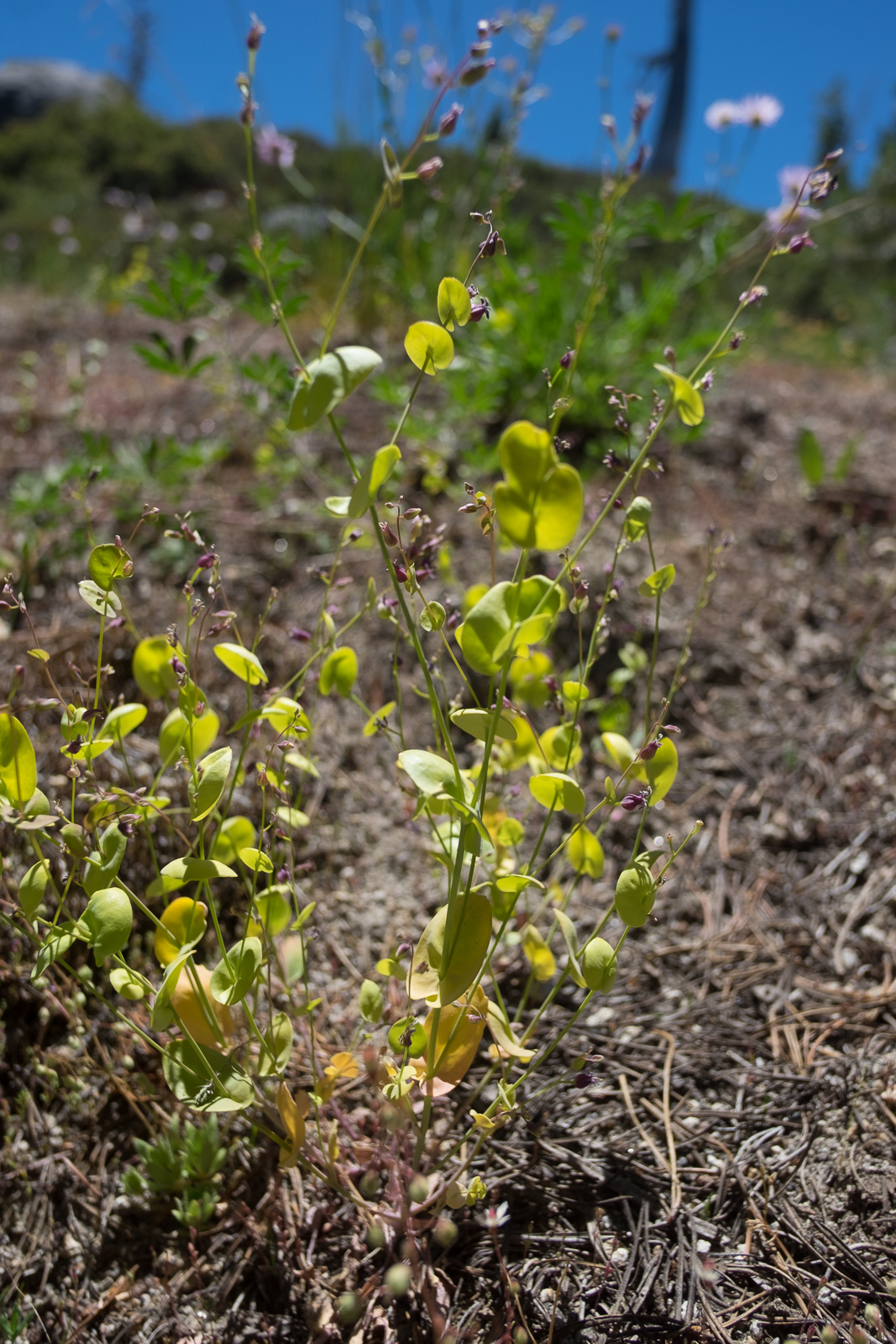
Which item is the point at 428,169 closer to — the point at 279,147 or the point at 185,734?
the point at 185,734

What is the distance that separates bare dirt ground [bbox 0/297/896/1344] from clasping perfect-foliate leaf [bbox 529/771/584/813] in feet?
1.49

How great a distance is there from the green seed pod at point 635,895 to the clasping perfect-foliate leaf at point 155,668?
584mm

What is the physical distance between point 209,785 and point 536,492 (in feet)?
1.49

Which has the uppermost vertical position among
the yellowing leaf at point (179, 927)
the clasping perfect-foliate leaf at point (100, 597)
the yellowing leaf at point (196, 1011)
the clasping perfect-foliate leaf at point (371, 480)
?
the clasping perfect-foliate leaf at point (371, 480)

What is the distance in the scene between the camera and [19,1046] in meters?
1.22

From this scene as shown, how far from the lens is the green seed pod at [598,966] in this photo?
2.81ft

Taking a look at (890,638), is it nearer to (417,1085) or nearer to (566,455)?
(566,455)

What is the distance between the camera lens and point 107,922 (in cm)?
79

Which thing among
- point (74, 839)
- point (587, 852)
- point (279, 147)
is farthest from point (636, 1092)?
point (279, 147)

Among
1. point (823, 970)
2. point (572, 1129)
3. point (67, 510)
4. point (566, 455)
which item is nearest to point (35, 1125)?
point (572, 1129)

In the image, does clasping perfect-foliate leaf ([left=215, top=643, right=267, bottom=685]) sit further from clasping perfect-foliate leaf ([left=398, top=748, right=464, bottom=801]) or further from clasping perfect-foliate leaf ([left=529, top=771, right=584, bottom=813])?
clasping perfect-foliate leaf ([left=529, top=771, right=584, bottom=813])

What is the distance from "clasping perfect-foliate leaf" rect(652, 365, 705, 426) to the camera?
0.73 m

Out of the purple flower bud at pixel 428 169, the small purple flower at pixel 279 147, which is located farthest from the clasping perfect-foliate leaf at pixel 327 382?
the small purple flower at pixel 279 147

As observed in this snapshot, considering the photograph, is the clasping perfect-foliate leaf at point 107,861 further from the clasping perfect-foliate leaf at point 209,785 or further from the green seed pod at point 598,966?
the green seed pod at point 598,966
